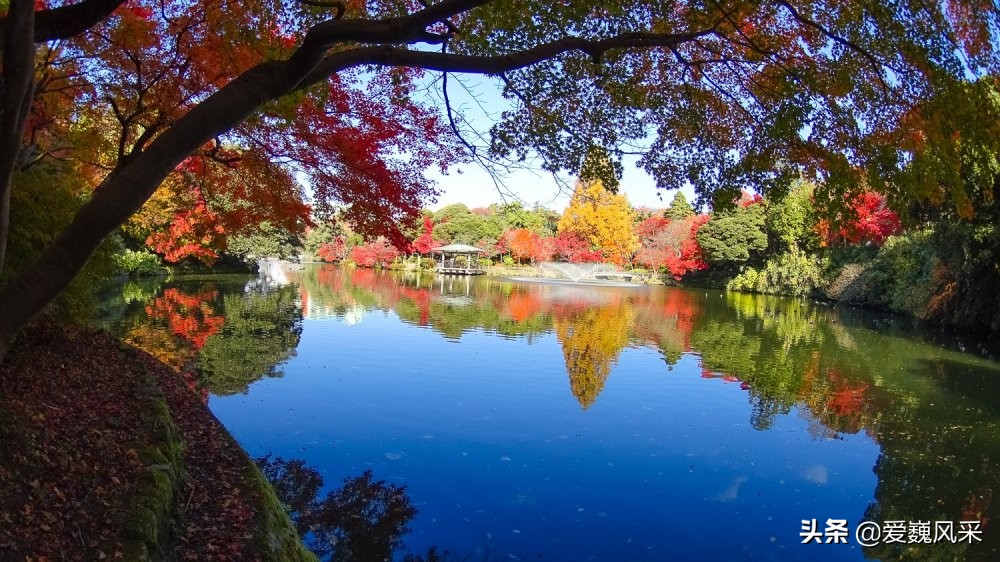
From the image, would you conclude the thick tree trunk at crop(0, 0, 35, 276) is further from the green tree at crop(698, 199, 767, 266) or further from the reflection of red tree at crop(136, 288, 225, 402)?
the green tree at crop(698, 199, 767, 266)

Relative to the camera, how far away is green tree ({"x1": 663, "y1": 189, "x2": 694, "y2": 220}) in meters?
42.6

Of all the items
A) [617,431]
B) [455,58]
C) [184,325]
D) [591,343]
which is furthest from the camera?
[591,343]

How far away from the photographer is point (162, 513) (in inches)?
114

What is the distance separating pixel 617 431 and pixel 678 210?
38.6m

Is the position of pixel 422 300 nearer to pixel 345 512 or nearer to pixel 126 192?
pixel 345 512

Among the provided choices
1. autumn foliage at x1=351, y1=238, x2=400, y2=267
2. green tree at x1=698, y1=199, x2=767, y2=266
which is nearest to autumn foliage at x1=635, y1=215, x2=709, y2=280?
green tree at x1=698, y1=199, x2=767, y2=266

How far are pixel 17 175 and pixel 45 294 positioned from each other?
2.62 meters

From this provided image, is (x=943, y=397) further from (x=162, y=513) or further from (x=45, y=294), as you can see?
(x=45, y=294)

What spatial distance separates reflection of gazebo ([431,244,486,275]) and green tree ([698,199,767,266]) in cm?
1478

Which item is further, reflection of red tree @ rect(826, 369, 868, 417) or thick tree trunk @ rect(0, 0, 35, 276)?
reflection of red tree @ rect(826, 369, 868, 417)

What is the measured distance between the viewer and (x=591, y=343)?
41.2 ft

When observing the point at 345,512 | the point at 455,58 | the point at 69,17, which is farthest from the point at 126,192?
the point at 345,512

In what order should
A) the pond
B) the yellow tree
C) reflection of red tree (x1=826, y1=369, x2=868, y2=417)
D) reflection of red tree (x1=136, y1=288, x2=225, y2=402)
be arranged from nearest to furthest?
the pond → reflection of red tree (x1=826, y1=369, x2=868, y2=417) → reflection of red tree (x1=136, y1=288, x2=225, y2=402) → the yellow tree

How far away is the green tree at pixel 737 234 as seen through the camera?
3319 cm
